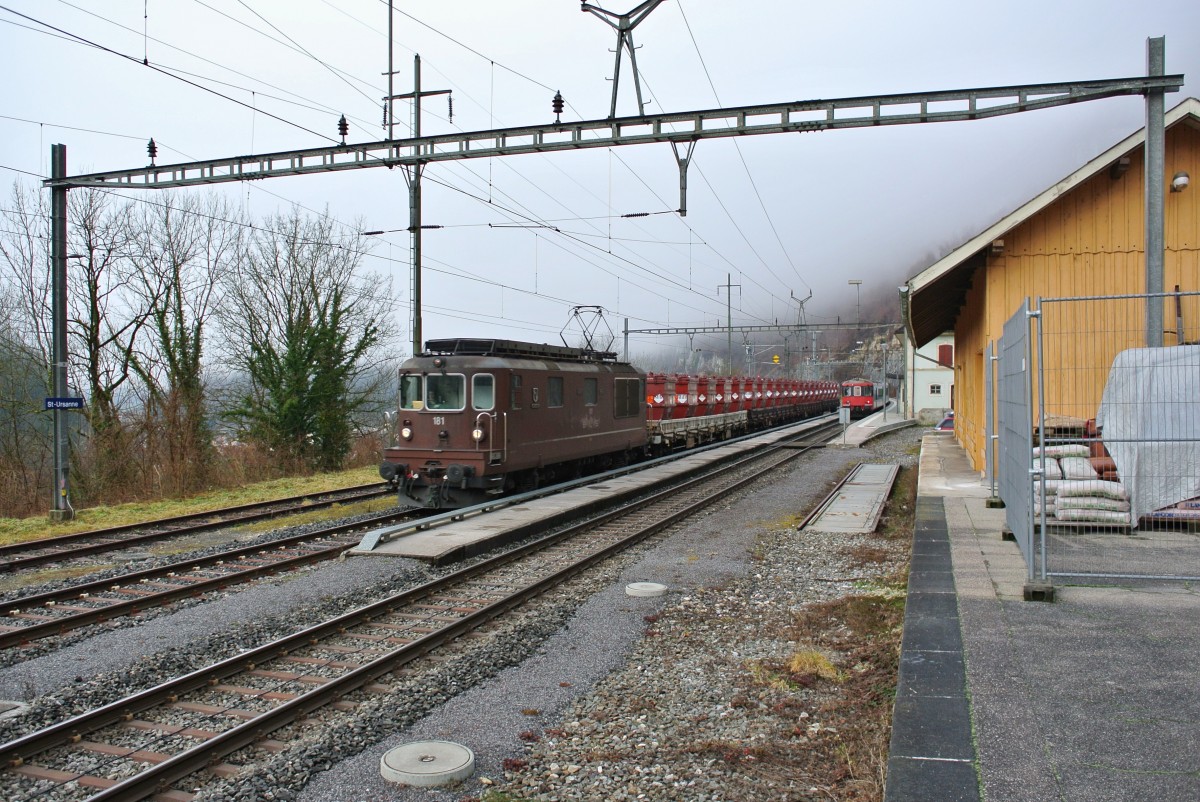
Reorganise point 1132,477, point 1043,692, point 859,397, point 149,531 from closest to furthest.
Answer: point 1043,692, point 1132,477, point 149,531, point 859,397

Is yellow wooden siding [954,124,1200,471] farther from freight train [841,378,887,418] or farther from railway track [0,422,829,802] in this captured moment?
freight train [841,378,887,418]

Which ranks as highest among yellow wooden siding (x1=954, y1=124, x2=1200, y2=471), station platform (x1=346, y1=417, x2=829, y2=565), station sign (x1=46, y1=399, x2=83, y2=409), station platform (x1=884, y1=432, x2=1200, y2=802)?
yellow wooden siding (x1=954, y1=124, x2=1200, y2=471)

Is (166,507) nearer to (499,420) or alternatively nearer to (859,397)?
(499,420)

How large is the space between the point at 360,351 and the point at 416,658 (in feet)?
74.0

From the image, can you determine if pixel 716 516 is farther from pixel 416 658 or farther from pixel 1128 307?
pixel 416 658

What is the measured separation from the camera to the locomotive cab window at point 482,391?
13.9 m

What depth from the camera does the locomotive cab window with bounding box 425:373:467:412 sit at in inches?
555

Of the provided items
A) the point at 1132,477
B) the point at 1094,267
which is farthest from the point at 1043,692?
the point at 1094,267

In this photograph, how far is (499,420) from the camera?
1401cm

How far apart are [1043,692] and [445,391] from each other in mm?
11074

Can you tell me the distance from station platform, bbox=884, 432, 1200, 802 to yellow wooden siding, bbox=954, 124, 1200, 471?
225 inches

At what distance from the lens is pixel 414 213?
1800cm

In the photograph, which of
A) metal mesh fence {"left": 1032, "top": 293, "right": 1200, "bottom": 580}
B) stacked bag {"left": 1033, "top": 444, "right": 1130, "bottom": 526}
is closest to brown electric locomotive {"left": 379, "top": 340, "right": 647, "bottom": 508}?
metal mesh fence {"left": 1032, "top": 293, "right": 1200, "bottom": 580}

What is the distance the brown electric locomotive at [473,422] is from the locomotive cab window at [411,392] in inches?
0.7
